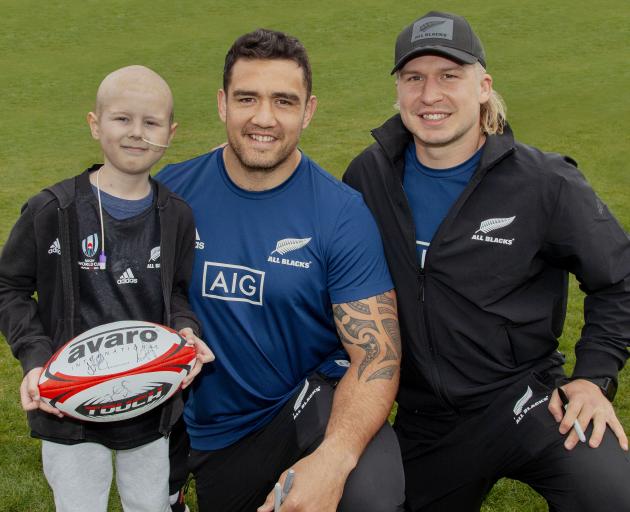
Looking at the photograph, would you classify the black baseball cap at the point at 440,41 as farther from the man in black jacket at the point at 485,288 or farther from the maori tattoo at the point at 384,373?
the maori tattoo at the point at 384,373

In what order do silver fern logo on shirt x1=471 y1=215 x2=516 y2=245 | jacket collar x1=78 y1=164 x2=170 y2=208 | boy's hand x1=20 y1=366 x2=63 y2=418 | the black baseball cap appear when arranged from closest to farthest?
boy's hand x1=20 y1=366 x2=63 y2=418, jacket collar x1=78 y1=164 x2=170 y2=208, silver fern logo on shirt x1=471 y1=215 x2=516 y2=245, the black baseball cap

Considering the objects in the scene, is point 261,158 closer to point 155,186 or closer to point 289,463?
point 155,186

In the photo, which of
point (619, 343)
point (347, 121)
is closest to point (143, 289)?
point (619, 343)

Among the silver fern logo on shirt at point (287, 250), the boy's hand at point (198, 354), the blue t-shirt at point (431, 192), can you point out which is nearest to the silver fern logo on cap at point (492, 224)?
the blue t-shirt at point (431, 192)

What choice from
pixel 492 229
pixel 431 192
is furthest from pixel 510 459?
pixel 431 192

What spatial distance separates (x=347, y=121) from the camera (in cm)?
1496

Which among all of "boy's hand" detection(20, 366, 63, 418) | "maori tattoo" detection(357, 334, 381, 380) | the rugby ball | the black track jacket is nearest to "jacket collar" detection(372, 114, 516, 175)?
the black track jacket

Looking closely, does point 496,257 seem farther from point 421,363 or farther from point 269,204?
point 269,204

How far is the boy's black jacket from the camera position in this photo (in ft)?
10.9

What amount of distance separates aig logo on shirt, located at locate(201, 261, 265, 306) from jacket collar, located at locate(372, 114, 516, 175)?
957 millimetres

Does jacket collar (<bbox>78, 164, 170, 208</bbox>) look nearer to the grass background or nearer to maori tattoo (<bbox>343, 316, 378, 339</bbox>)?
maori tattoo (<bbox>343, 316, 378, 339</bbox>)

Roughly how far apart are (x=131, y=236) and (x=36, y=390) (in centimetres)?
75

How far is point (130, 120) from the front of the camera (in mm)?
3430

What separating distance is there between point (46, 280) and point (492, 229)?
6.83 ft
